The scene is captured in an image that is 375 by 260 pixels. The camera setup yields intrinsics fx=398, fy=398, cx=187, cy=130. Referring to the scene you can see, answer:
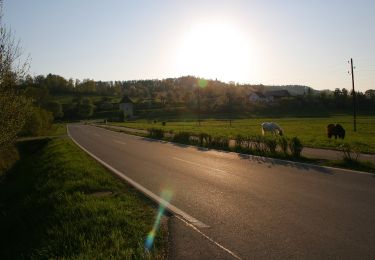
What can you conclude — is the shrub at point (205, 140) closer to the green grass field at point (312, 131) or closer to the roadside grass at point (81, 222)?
the green grass field at point (312, 131)

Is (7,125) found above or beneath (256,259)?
above

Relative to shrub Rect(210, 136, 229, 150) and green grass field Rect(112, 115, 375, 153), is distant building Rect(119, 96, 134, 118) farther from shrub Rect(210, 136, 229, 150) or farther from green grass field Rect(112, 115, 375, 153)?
shrub Rect(210, 136, 229, 150)

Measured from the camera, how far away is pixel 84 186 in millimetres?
11609

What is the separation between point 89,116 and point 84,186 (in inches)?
4982

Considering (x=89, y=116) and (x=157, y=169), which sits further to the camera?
(x=89, y=116)

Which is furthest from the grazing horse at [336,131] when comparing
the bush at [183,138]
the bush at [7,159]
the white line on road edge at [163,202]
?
the bush at [7,159]

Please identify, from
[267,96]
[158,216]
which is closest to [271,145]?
[158,216]

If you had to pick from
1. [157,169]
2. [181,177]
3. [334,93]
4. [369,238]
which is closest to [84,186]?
[181,177]

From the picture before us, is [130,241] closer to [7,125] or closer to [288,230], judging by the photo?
[288,230]

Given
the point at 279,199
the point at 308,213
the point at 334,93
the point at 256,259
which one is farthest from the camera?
the point at 334,93

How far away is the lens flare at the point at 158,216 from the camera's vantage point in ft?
21.6

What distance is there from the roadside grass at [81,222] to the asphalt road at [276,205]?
110 cm

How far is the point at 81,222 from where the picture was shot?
7828 millimetres

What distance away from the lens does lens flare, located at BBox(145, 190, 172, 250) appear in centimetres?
658
